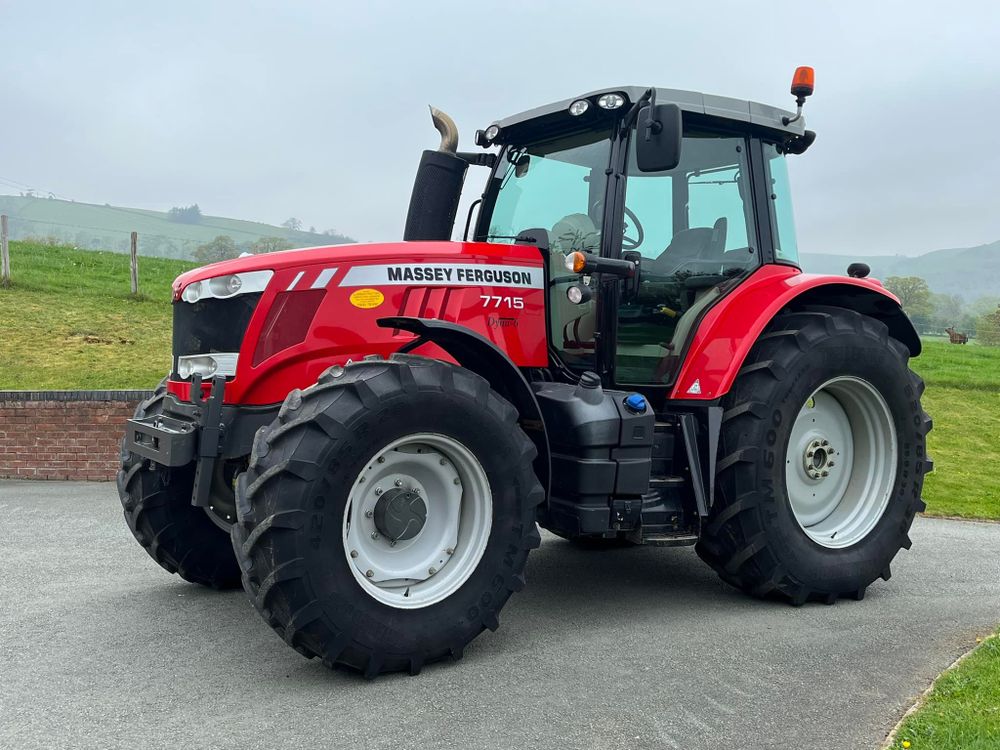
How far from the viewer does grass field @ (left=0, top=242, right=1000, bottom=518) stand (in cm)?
1074

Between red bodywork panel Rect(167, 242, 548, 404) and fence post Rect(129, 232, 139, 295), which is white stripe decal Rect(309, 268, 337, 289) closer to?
red bodywork panel Rect(167, 242, 548, 404)

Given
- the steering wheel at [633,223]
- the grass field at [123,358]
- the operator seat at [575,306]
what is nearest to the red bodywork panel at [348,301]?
the operator seat at [575,306]

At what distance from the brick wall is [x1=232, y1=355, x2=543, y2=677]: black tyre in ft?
19.8

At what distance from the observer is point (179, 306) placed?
4777mm

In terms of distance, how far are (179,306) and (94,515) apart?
11.8 ft

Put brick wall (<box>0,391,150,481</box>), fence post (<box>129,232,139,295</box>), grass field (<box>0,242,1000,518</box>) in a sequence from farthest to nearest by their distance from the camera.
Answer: fence post (<box>129,232,139,295</box>), grass field (<box>0,242,1000,518</box>), brick wall (<box>0,391,150,481</box>)

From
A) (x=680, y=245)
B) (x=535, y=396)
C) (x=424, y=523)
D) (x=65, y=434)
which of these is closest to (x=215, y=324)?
(x=424, y=523)

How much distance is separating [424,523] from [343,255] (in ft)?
4.27

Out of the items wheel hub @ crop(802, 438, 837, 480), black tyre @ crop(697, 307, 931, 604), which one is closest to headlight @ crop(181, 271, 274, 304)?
black tyre @ crop(697, 307, 931, 604)

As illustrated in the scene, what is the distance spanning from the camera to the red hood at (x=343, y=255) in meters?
4.30

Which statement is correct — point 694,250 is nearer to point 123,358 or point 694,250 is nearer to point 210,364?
point 210,364

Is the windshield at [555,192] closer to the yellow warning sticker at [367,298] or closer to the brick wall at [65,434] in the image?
the yellow warning sticker at [367,298]

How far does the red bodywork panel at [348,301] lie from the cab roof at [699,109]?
967 millimetres

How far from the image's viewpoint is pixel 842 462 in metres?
5.51
